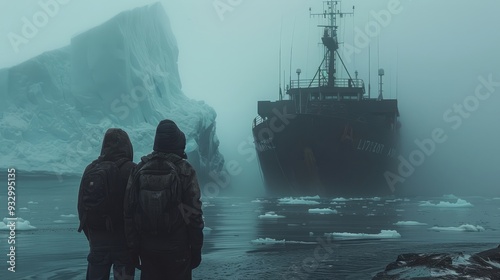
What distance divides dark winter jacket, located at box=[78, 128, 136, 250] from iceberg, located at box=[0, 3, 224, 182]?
2553 cm

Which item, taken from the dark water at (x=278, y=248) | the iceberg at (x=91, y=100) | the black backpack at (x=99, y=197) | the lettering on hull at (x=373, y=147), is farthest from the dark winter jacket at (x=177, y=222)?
the lettering on hull at (x=373, y=147)

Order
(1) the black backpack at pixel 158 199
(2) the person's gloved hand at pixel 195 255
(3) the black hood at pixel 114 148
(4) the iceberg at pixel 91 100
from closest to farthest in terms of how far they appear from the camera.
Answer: (1) the black backpack at pixel 158 199 < (2) the person's gloved hand at pixel 195 255 < (3) the black hood at pixel 114 148 < (4) the iceberg at pixel 91 100

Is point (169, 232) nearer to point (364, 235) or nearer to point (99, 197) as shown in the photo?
point (99, 197)

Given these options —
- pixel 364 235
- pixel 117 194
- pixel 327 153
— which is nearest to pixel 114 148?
pixel 117 194

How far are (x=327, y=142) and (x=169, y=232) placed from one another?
26.3 metres

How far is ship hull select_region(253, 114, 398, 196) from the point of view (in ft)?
96.9

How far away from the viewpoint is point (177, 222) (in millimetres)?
3648

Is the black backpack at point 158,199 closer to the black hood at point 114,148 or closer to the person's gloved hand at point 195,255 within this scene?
the person's gloved hand at point 195,255

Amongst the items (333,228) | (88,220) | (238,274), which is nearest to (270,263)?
(238,274)

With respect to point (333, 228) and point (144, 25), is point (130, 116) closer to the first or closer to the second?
point (144, 25)

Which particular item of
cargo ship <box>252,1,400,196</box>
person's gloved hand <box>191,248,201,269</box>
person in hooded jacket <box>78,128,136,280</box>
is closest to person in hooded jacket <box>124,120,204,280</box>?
person's gloved hand <box>191,248,201,269</box>

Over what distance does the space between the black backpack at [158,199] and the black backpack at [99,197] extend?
0.32 meters

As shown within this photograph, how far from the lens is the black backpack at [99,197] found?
3.93m

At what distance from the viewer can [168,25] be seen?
141 feet
